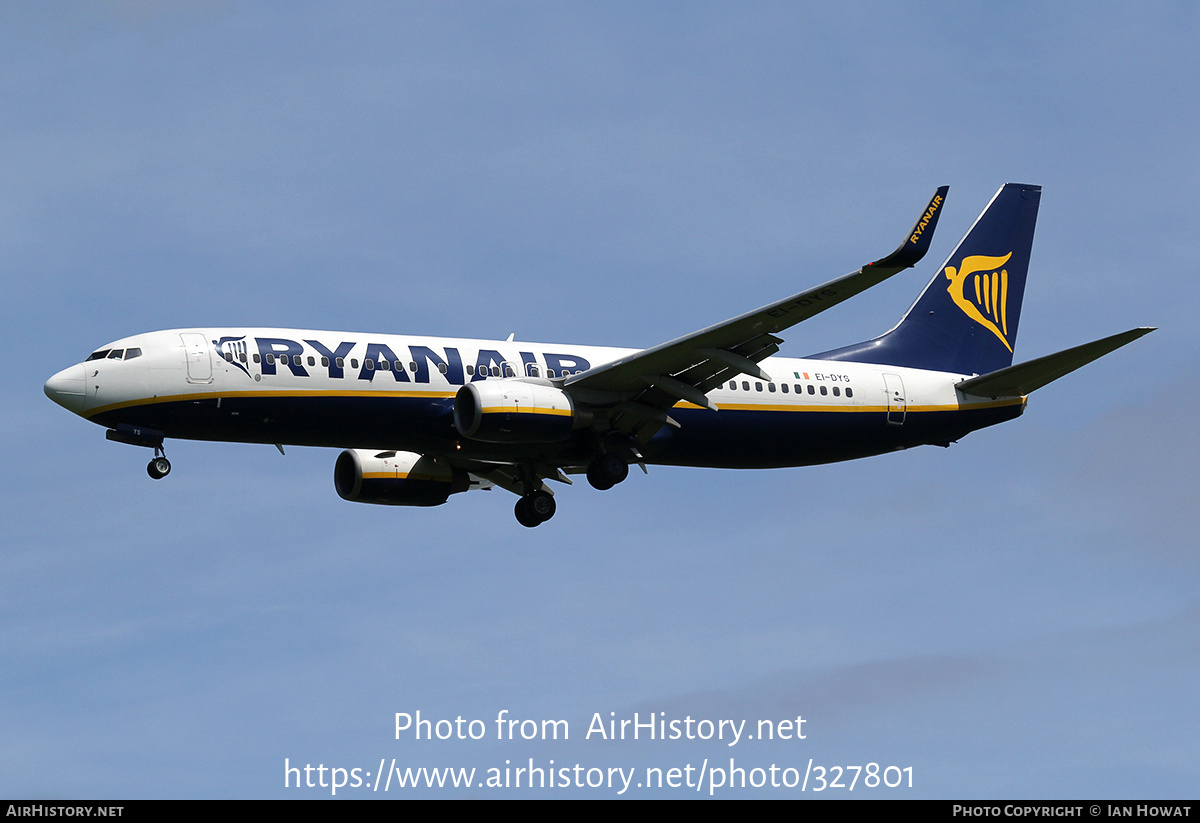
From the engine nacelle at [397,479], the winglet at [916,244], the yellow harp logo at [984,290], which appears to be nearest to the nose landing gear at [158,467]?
the engine nacelle at [397,479]

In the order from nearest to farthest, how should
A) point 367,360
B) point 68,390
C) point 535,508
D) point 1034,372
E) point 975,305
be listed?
point 68,390 < point 367,360 < point 1034,372 < point 535,508 < point 975,305

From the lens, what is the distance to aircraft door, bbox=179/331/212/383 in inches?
1473

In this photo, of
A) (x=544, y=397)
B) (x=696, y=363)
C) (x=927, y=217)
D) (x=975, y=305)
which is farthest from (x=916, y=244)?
(x=975, y=305)

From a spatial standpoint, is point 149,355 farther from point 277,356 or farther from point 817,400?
point 817,400

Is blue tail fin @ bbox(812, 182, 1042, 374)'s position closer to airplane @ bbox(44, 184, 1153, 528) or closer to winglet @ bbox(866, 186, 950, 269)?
airplane @ bbox(44, 184, 1153, 528)

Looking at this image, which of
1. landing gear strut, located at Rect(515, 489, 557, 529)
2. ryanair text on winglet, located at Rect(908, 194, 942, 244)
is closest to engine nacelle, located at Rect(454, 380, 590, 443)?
landing gear strut, located at Rect(515, 489, 557, 529)

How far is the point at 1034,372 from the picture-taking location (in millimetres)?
42969

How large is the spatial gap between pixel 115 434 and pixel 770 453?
54.5 feet

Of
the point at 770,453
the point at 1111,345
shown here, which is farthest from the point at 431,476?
the point at 1111,345

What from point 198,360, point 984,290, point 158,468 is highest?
point 984,290

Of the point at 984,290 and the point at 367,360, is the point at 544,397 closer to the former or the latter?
the point at 367,360

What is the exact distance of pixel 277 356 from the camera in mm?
37875

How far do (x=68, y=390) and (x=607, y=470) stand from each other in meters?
12.8

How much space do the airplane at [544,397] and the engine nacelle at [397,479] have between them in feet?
0.17
